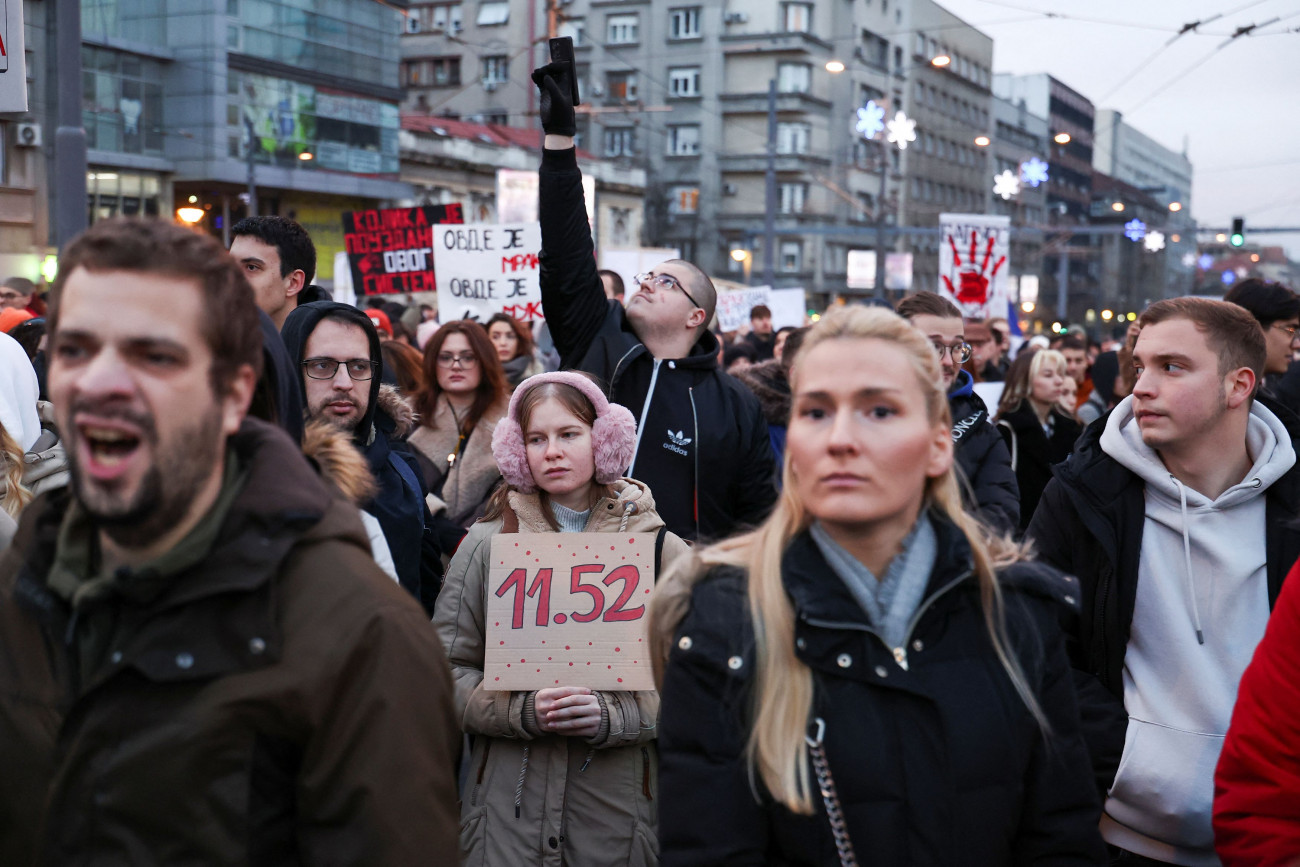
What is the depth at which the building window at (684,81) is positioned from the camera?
2822 inches

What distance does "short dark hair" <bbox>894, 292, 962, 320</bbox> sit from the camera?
19.4 ft

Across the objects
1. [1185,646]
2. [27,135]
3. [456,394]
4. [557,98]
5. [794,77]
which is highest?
[794,77]

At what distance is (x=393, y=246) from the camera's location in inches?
529

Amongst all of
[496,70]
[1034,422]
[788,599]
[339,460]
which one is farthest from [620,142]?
[788,599]

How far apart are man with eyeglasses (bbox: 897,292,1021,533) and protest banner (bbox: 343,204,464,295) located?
804cm

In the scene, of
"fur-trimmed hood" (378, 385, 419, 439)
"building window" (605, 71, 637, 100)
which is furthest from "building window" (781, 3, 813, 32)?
"fur-trimmed hood" (378, 385, 419, 439)

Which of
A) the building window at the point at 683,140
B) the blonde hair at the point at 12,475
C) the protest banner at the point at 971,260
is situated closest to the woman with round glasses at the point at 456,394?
the blonde hair at the point at 12,475

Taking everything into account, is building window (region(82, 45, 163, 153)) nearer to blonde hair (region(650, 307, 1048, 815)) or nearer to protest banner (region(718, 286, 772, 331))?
protest banner (region(718, 286, 772, 331))

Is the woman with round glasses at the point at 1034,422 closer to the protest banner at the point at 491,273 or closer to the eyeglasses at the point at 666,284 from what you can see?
the eyeglasses at the point at 666,284

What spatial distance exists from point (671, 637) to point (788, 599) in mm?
266

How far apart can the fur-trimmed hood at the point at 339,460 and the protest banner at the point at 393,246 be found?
10.1 metres

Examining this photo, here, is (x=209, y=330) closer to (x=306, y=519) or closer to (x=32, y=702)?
(x=306, y=519)

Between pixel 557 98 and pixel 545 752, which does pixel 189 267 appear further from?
pixel 557 98

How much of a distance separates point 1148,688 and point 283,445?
237 centimetres
